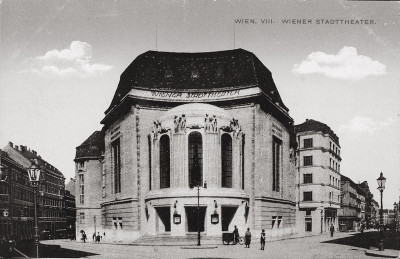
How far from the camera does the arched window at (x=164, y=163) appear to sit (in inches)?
1526

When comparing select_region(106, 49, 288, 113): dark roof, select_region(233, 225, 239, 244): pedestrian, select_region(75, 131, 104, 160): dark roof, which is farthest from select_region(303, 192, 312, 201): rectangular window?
select_region(233, 225, 239, 244): pedestrian

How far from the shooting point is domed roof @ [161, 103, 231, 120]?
3750cm

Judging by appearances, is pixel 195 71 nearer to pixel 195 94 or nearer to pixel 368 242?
pixel 195 94

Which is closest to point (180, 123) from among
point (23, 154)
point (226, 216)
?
point (226, 216)

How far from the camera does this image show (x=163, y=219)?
3859 cm

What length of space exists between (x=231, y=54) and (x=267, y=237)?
1634 cm

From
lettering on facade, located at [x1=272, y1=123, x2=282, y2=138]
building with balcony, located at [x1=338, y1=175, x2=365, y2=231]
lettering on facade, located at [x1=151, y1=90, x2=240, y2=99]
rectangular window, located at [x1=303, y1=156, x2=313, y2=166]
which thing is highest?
lettering on facade, located at [x1=151, y1=90, x2=240, y2=99]

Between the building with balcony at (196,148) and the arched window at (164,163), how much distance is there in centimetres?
9

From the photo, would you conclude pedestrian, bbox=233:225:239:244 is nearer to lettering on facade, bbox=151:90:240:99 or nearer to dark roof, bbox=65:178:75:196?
lettering on facade, bbox=151:90:240:99

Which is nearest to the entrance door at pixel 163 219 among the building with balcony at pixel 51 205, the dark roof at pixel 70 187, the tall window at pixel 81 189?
the tall window at pixel 81 189

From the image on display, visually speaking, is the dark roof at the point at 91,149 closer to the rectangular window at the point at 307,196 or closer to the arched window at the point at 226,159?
the arched window at the point at 226,159

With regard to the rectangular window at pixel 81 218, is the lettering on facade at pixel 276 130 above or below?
above

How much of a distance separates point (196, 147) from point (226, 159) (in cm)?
298

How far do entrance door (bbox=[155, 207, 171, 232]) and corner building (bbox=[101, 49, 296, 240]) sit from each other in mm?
83
